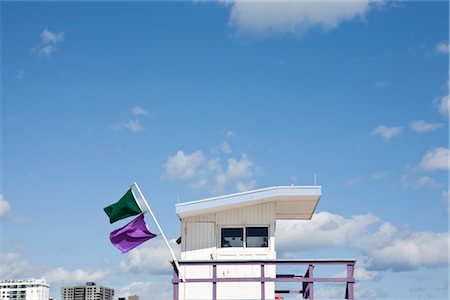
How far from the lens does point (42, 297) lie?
166875mm

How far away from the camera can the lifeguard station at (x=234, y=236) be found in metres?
18.4

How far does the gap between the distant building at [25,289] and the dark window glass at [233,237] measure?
492ft

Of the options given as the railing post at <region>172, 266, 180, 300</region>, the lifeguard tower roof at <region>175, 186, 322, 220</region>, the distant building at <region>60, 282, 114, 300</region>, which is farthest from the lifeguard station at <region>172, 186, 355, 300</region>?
the distant building at <region>60, 282, 114, 300</region>

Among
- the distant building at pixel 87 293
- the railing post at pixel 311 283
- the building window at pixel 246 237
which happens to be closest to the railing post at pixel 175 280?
the building window at pixel 246 237

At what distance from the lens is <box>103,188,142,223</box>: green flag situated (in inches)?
714

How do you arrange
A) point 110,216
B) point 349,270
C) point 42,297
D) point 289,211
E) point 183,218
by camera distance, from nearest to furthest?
point 349,270
point 110,216
point 183,218
point 289,211
point 42,297

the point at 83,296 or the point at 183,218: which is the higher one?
the point at 183,218

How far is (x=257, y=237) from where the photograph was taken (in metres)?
19.4

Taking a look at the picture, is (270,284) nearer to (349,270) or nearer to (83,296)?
(349,270)

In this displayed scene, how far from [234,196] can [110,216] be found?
3227 mm

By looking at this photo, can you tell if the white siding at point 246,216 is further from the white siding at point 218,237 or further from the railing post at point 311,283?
the railing post at point 311,283

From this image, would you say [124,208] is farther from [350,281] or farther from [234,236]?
[350,281]

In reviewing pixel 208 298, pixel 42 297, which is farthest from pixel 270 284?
pixel 42 297

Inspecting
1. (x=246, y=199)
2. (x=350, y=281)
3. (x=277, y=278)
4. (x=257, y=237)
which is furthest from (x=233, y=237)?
(x=350, y=281)
